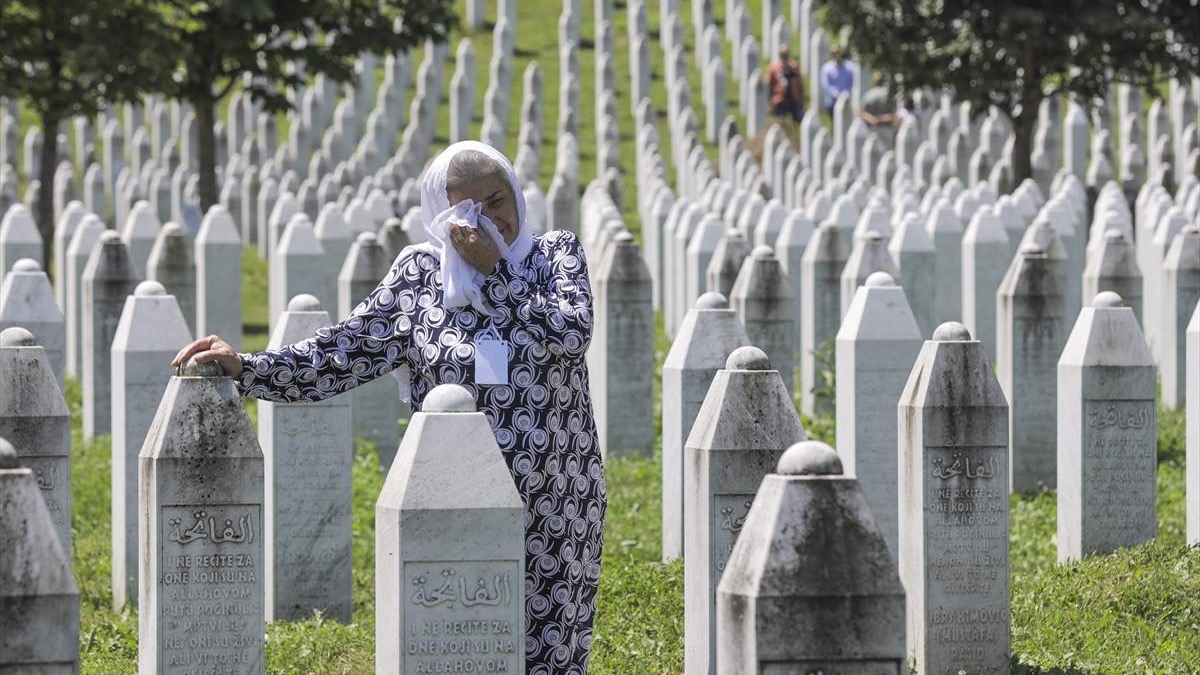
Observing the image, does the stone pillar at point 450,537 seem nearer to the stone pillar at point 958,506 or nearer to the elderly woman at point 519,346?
the elderly woman at point 519,346

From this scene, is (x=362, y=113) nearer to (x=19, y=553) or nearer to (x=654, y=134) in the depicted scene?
(x=654, y=134)

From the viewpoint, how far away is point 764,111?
41.9 meters

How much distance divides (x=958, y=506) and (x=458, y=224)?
252 cm

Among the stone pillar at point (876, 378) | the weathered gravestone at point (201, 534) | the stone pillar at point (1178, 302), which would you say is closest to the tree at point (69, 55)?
the stone pillar at point (1178, 302)

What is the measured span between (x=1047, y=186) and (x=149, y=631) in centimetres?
2600

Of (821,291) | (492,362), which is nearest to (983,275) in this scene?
(821,291)

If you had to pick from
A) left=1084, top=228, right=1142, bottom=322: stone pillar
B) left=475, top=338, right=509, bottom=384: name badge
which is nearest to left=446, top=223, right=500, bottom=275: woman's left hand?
left=475, top=338, right=509, bottom=384: name badge

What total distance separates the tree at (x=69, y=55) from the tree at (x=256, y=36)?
0.45 meters

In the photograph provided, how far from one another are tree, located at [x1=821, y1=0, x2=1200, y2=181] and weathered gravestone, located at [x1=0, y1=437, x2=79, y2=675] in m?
23.8

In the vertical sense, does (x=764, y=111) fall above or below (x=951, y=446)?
above

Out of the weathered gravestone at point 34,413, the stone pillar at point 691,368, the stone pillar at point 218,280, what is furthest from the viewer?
the stone pillar at point 218,280

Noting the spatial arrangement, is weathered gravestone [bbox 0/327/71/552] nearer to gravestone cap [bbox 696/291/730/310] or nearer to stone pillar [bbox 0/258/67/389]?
gravestone cap [bbox 696/291/730/310]

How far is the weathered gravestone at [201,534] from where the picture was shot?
7809 millimetres

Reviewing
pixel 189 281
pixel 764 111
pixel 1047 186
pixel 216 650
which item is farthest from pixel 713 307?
pixel 764 111
